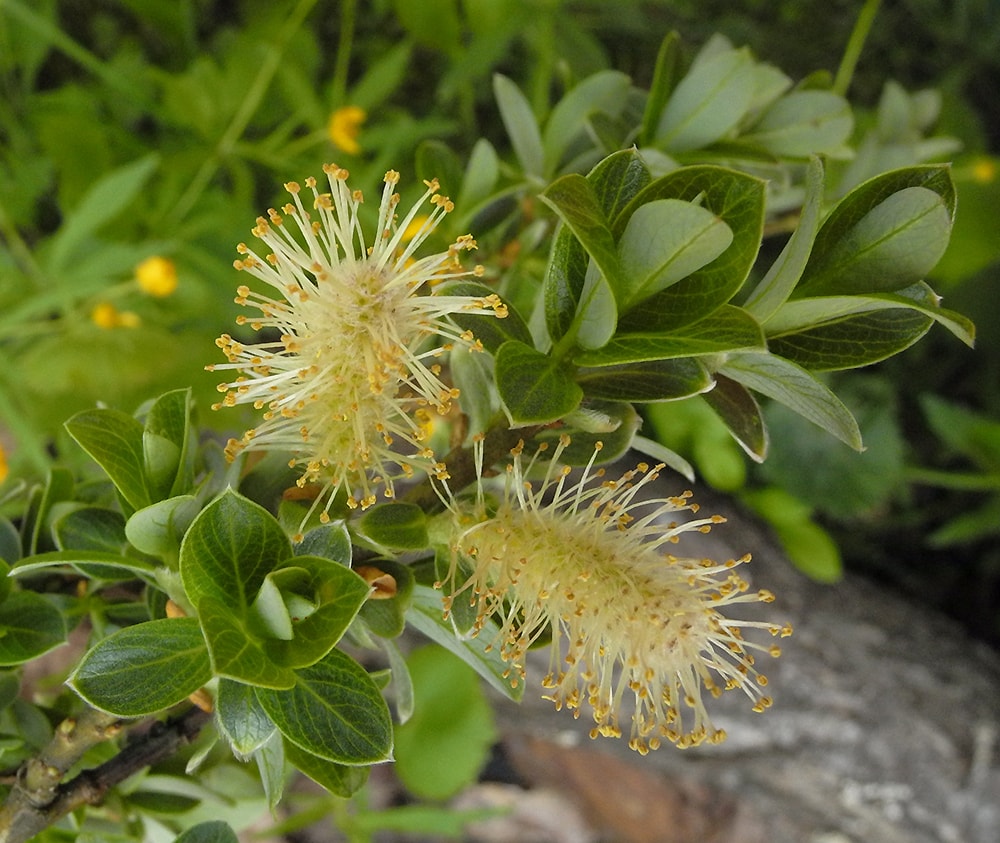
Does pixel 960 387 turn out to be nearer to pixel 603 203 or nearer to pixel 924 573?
pixel 924 573

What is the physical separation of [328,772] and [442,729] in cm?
130

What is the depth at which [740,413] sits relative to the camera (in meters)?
0.42

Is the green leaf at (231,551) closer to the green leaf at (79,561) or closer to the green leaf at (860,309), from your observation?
the green leaf at (79,561)

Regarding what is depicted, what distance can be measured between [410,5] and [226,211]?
42 cm

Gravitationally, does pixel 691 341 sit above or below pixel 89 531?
above

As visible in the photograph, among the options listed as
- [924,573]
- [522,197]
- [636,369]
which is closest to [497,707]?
[924,573]

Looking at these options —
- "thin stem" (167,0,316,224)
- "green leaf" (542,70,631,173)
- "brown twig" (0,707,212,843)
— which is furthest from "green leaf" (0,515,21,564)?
"thin stem" (167,0,316,224)

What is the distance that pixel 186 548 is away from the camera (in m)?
0.36

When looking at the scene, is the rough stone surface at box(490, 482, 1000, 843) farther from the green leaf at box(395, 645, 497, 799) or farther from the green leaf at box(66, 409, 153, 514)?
the green leaf at box(66, 409, 153, 514)

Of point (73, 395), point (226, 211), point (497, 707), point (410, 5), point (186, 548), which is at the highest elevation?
point (410, 5)

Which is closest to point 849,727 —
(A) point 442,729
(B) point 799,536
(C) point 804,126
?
(B) point 799,536

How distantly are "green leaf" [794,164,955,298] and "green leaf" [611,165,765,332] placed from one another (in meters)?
0.06

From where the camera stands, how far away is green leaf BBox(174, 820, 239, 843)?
1.40ft

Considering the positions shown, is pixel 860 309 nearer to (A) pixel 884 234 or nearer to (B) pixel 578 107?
(A) pixel 884 234
